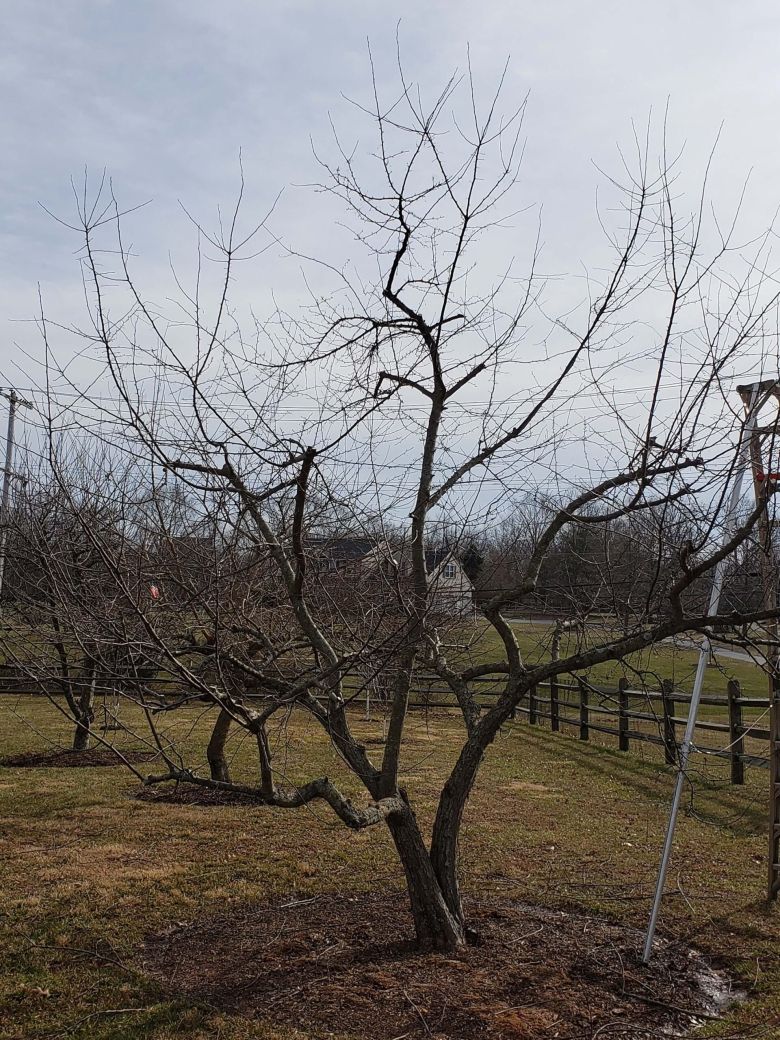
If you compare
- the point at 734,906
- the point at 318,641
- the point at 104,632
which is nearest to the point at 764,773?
the point at 734,906

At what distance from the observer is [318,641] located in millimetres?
3854

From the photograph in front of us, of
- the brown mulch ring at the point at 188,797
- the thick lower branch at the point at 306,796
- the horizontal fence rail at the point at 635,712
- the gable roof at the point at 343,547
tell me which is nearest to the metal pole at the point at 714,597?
the horizontal fence rail at the point at 635,712

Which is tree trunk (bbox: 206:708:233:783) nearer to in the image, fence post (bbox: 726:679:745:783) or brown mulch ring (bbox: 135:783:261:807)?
brown mulch ring (bbox: 135:783:261:807)

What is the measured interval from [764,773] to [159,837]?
7.18 meters

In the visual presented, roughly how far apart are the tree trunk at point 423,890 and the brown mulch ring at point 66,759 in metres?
6.33

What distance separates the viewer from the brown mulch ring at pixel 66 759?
33.2 feet

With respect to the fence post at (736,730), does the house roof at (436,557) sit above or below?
above

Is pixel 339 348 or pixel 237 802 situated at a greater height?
pixel 339 348

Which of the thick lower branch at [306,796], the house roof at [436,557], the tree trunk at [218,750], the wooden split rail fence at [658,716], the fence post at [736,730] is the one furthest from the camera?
the fence post at [736,730]

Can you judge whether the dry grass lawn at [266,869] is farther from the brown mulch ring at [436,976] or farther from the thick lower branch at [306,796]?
the thick lower branch at [306,796]

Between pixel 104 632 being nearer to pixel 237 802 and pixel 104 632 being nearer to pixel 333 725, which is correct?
pixel 333 725

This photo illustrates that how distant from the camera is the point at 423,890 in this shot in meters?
4.34

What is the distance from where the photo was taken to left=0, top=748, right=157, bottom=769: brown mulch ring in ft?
33.2

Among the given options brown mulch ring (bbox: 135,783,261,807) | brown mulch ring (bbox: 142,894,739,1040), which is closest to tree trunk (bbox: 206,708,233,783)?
brown mulch ring (bbox: 135,783,261,807)
